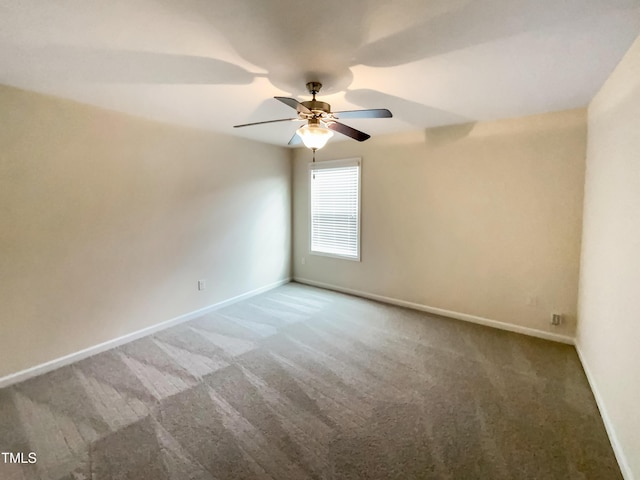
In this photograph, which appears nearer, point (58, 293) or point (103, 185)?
point (58, 293)

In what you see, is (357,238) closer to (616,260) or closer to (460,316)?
(460,316)

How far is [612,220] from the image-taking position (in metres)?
2.09

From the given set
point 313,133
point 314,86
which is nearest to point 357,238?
point 313,133

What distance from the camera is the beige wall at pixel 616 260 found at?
1.66 meters

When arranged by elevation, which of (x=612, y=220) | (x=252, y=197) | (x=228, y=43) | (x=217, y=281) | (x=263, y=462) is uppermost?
(x=228, y=43)

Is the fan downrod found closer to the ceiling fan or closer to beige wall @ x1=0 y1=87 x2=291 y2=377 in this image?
the ceiling fan

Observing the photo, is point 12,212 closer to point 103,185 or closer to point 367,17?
point 103,185

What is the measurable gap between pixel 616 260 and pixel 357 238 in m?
2.98

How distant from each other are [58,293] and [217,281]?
1727 mm

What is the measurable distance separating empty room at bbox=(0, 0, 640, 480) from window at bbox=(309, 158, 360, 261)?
0.44 ft

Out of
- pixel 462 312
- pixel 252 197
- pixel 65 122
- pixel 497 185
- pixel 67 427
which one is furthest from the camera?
pixel 252 197

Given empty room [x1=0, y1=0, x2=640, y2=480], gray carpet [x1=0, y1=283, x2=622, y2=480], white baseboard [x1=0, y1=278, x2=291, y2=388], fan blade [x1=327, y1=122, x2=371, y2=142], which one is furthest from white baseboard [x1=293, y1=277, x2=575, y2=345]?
fan blade [x1=327, y1=122, x2=371, y2=142]

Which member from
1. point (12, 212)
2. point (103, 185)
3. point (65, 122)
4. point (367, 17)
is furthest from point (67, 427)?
point (367, 17)

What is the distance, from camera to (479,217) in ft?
11.7
